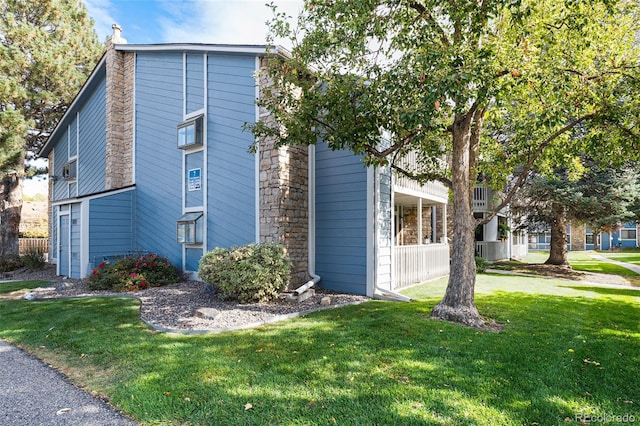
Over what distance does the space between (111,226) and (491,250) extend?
17.8 meters

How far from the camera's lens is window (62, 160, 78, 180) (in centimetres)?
1546

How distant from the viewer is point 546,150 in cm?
734

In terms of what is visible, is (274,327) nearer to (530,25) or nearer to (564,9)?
(530,25)

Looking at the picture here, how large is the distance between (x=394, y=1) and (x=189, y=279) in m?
8.43

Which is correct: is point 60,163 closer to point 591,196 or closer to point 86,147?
point 86,147

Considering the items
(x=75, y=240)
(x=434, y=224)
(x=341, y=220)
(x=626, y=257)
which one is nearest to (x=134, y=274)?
(x=75, y=240)

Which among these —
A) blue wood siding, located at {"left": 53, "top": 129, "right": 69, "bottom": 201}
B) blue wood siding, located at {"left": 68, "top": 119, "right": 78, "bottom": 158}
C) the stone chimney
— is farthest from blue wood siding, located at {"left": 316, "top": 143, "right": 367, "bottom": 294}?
blue wood siding, located at {"left": 53, "top": 129, "right": 69, "bottom": 201}

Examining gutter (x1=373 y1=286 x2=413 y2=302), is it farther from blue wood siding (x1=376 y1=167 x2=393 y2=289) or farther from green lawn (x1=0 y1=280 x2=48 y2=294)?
green lawn (x1=0 y1=280 x2=48 y2=294)

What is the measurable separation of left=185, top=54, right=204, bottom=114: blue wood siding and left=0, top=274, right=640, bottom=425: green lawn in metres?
5.97

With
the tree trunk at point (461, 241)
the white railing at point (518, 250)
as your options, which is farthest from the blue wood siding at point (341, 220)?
the white railing at point (518, 250)

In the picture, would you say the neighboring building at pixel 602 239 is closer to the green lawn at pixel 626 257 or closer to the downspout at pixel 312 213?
the green lawn at pixel 626 257

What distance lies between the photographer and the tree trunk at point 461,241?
19.8ft

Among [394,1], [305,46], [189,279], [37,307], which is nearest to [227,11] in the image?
[305,46]

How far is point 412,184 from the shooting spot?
10.9 meters
